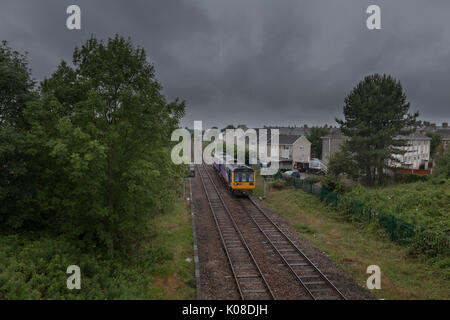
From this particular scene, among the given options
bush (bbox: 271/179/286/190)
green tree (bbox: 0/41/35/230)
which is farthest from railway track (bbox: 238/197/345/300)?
green tree (bbox: 0/41/35/230)

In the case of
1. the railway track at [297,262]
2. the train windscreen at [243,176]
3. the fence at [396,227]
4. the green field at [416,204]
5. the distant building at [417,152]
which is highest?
the distant building at [417,152]

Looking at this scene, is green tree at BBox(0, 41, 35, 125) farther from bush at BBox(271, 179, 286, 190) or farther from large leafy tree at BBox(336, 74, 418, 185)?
large leafy tree at BBox(336, 74, 418, 185)

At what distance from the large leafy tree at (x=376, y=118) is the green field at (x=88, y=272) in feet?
80.3

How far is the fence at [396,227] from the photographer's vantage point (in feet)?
44.4

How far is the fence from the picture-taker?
44.4 ft

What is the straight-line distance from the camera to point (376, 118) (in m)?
29.7

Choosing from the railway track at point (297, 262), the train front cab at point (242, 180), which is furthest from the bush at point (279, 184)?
the railway track at point (297, 262)

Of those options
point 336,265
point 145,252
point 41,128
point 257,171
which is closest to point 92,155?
point 41,128

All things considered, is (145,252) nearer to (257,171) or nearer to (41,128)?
(41,128)

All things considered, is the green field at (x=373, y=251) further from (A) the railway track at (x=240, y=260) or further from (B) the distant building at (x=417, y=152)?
(B) the distant building at (x=417, y=152)

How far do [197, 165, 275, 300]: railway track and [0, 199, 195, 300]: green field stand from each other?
6.95 feet

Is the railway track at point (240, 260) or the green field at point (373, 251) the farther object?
the green field at point (373, 251)

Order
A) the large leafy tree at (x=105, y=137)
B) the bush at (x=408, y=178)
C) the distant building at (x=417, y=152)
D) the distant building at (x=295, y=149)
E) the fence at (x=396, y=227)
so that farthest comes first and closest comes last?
the distant building at (x=295, y=149) → the distant building at (x=417, y=152) → the bush at (x=408, y=178) → the fence at (x=396, y=227) → the large leafy tree at (x=105, y=137)

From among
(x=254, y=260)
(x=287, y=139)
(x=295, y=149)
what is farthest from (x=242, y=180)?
(x=287, y=139)
